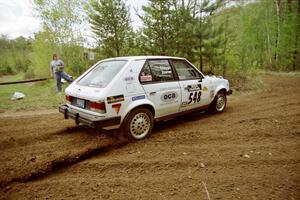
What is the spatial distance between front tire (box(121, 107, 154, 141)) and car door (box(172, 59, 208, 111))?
3.23ft

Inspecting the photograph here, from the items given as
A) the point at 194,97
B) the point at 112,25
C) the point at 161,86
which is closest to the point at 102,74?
the point at 161,86

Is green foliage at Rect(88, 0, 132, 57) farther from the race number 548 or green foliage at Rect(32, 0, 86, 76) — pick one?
the race number 548

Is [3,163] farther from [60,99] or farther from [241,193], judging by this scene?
[60,99]

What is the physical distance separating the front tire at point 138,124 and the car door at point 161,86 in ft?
0.88

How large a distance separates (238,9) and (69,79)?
21.8m

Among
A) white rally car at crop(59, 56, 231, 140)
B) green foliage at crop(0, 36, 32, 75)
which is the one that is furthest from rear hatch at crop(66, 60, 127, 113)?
green foliage at crop(0, 36, 32, 75)

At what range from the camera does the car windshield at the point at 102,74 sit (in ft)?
12.0

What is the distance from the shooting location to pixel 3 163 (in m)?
3.04

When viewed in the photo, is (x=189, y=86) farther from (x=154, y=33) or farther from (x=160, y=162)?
(x=154, y=33)

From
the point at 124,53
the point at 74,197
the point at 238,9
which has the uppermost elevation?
the point at 238,9

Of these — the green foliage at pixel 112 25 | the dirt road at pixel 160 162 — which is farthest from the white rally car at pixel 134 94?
the green foliage at pixel 112 25

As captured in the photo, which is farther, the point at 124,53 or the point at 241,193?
the point at 124,53

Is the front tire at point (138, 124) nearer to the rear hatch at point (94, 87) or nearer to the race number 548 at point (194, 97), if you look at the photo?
the rear hatch at point (94, 87)

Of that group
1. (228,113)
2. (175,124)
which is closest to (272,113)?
(228,113)
